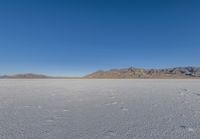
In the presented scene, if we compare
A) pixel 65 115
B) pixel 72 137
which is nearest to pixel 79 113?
pixel 65 115

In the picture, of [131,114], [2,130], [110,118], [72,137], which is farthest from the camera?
[131,114]

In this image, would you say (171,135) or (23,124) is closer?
(171,135)

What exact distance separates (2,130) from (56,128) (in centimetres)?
87

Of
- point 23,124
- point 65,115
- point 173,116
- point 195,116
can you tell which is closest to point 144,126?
point 173,116

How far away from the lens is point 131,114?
14.6 feet

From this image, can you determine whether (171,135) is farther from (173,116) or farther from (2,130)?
(2,130)

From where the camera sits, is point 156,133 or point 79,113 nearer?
point 156,133

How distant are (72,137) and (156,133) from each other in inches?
51.5

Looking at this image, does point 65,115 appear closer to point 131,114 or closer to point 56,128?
point 56,128

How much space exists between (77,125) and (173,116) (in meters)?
2.14

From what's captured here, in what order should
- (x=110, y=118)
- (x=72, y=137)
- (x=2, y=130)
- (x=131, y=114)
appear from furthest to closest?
(x=131, y=114) < (x=110, y=118) < (x=2, y=130) < (x=72, y=137)

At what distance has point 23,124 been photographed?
3.55 m

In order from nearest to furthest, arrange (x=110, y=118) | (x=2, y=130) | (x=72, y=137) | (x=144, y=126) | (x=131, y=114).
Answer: (x=72, y=137) → (x=2, y=130) → (x=144, y=126) → (x=110, y=118) → (x=131, y=114)

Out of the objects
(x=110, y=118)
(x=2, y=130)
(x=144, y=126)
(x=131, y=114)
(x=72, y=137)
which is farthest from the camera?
(x=131, y=114)
